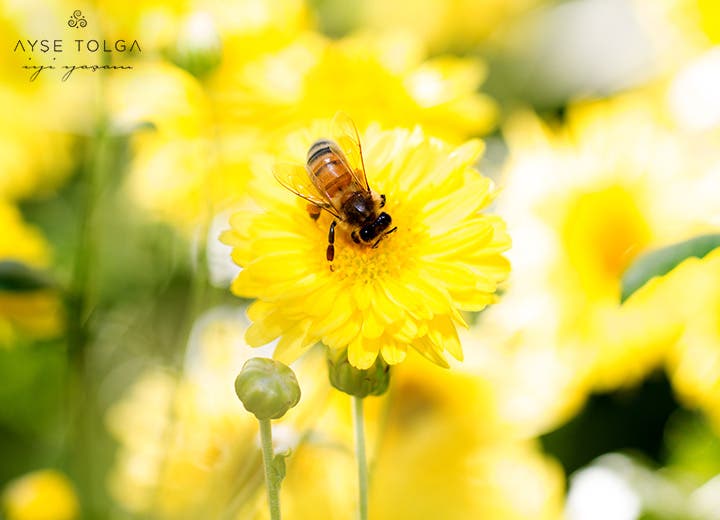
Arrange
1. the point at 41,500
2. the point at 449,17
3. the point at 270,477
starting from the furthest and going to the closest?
the point at 449,17 < the point at 41,500 < the point at 270,477

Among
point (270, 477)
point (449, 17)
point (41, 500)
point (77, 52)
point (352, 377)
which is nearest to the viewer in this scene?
point (270, 477)

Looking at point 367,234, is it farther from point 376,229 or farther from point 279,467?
point 279,467

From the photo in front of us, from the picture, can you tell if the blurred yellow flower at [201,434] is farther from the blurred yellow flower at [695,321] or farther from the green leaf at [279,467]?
the blurred yellow flower at [695,321]

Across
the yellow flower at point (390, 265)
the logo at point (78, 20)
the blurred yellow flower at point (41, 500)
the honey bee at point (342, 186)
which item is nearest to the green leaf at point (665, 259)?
the yellow flower at point (390, 265)

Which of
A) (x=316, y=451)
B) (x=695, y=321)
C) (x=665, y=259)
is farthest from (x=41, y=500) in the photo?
(x=695, y=321)

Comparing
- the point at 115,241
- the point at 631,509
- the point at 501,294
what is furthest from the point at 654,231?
the point at 115,241

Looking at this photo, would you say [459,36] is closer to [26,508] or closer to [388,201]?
[388,201]
